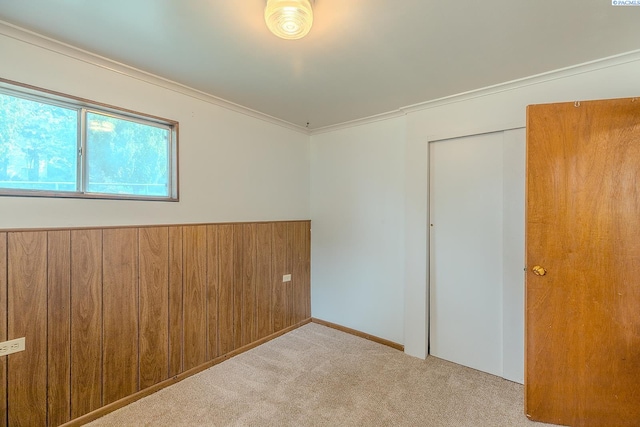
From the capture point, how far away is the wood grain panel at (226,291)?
255 centimetres

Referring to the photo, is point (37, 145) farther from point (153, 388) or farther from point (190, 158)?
point (153, 388)

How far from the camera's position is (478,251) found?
2387mm

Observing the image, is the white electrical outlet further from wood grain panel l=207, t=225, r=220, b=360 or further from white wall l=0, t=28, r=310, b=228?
wood grain panel l=207, t=225, r=220, b=360

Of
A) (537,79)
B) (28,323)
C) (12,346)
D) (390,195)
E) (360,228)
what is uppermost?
(537,79)

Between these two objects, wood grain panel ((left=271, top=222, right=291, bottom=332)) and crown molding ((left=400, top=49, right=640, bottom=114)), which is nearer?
crown molding ((left=400, top=49, right=640, bottom=114))

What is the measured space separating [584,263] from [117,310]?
3014 millimetres

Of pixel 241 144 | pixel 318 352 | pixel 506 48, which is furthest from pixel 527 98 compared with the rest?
pixel 318 352

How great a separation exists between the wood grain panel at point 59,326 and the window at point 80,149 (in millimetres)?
337

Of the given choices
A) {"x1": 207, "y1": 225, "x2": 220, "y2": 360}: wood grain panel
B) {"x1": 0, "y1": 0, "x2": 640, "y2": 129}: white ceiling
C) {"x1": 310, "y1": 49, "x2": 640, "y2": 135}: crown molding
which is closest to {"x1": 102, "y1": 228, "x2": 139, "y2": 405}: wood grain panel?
{"x1": 207, "y1": 225, "x2": 220, "y2": 360}: wood grain panel

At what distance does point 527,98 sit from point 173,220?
2875mm

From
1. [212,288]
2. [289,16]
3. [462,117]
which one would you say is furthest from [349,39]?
[212,288]

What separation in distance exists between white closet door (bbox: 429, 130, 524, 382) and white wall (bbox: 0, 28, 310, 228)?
5.16ft

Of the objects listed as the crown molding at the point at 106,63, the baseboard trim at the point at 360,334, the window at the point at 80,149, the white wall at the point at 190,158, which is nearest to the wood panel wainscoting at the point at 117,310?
the white wall at the point at 190,158

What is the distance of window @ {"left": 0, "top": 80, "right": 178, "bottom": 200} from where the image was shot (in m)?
1.63
